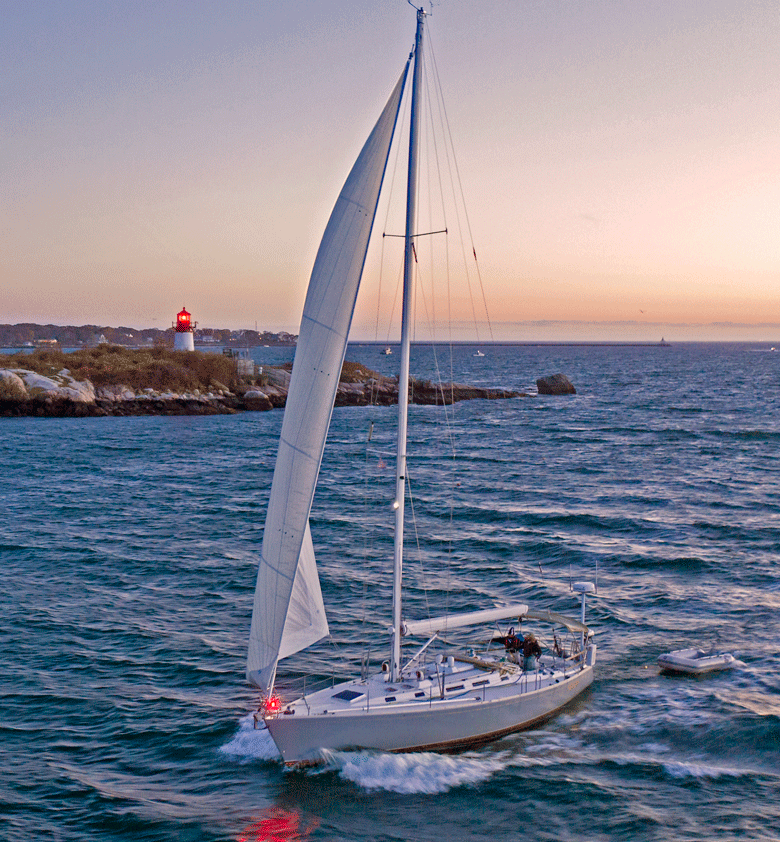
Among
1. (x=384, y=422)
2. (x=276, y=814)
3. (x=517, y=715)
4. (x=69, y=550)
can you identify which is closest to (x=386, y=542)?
(x=69, y=550)

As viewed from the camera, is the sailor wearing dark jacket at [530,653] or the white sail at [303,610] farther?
the sailor wearing dark jacket at [530,653]


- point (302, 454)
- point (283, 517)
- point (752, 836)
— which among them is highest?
point (302, 454)

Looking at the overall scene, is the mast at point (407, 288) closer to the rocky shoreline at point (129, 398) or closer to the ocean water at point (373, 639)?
the ocean water at point (373, 639)

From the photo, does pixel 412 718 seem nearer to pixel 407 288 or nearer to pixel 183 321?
pixel 407 288

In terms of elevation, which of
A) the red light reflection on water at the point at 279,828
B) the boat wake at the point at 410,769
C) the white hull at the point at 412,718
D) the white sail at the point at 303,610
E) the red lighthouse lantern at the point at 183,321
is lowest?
the red light reflection on water at the point at 279,828

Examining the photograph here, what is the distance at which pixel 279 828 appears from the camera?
14.0 meters

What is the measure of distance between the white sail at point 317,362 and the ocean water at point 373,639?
293 centimetres

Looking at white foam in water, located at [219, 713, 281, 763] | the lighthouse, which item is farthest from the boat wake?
the lighthouse

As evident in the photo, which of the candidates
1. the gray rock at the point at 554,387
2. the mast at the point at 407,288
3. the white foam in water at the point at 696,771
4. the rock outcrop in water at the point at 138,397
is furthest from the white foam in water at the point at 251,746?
the gray rock at the point at 554,387

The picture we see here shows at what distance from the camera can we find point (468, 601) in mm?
26094

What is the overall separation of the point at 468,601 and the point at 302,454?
12628 millimetres

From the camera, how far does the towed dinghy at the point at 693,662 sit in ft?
68.2

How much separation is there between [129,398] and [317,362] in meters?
70.2

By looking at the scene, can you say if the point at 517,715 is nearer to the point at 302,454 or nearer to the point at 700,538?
the point at 302,454
